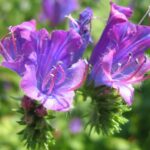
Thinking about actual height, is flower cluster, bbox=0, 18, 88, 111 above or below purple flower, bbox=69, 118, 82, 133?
above

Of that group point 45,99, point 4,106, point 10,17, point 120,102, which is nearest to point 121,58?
point 120,102

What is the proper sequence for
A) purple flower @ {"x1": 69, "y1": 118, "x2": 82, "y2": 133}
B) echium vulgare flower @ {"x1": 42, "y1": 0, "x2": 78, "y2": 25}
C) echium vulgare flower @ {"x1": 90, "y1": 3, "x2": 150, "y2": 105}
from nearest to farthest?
echium vulgare flower @ {"x1": 90, "y1": 3, "x2": 150, "y2": 105}, purple flower @ {"x1": 69, "y1": 118, "x2": 82, "y2": 133}, echium vulgare flower @ {"x1": 42, "y1": 0, "x2": 78, "y2": 25}

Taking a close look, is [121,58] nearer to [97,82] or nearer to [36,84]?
[97,82]

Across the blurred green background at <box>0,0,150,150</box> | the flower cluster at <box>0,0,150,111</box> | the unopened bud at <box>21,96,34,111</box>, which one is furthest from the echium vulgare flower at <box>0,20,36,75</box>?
the blurred green background at <box>0,0,150,150</box>

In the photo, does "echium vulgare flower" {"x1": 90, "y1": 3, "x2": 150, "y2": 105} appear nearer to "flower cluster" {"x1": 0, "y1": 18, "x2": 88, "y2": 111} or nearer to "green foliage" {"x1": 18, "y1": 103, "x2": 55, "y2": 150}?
"flower cluster" {"x1": 0, "y1": 18, "x2": 88, "y2": 111}

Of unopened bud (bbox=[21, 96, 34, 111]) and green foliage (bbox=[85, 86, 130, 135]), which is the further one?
green foliage (bbox=[85, 86, 130, 135])

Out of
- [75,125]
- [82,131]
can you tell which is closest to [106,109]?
[82,131]

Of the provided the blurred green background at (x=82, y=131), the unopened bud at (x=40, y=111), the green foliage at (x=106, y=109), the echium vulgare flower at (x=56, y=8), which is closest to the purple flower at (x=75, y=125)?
the blurred green background at (x=82, y=131)

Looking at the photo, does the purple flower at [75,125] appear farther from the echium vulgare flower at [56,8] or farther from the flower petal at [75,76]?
the flower petal at [75,76]
